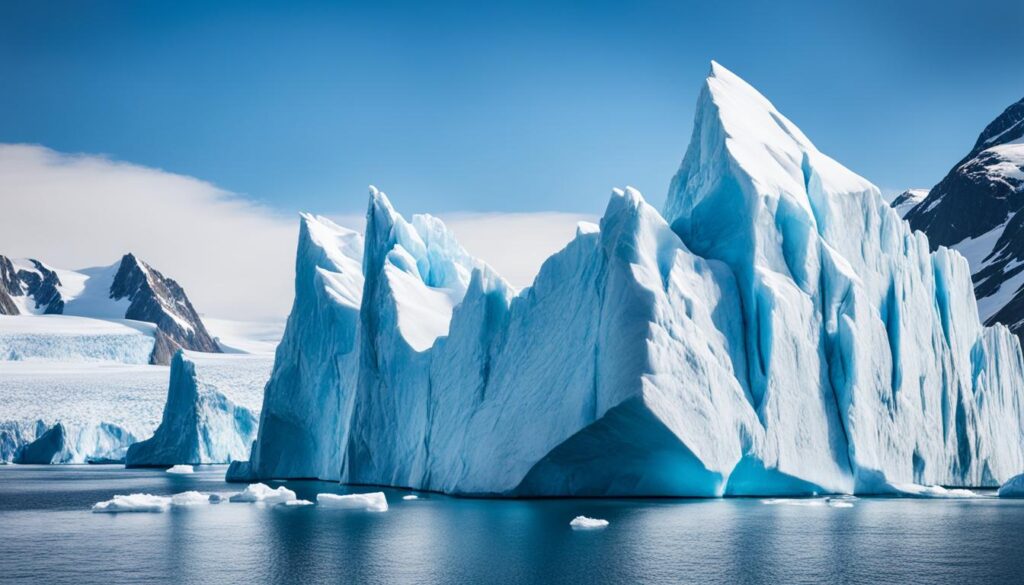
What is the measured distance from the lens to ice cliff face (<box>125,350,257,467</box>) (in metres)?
49.6

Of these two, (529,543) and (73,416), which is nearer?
(529,543)

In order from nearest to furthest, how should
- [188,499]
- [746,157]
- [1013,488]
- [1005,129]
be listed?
[1013,488] < [188,499] < [746,157] < [1005,129]

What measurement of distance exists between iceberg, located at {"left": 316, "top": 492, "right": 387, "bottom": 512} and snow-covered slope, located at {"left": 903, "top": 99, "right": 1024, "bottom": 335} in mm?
60192

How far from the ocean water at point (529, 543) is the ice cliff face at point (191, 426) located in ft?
79.8

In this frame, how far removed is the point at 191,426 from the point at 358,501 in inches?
1096

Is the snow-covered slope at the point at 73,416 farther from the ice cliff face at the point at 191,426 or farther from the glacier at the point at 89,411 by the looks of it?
the ice cliff face at the point at 191,426

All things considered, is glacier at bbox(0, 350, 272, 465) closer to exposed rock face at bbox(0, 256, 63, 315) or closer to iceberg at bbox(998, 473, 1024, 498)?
iceberg at bbox(998, 473, 1024, 498)

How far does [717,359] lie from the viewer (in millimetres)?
Answer: 24031

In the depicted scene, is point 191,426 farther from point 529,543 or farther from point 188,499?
point 529,543

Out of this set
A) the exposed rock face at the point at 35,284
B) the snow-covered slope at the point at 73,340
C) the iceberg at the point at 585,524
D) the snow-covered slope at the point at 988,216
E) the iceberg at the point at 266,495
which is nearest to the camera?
the iceberg at the point at 585,524

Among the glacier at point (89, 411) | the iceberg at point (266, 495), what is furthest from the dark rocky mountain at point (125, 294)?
the iceberg at point (266, 495)

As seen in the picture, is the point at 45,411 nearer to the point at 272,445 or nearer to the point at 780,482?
the point at 272,445

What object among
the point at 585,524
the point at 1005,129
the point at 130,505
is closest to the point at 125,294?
the point at 1005,129

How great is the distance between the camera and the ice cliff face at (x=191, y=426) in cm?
4959
